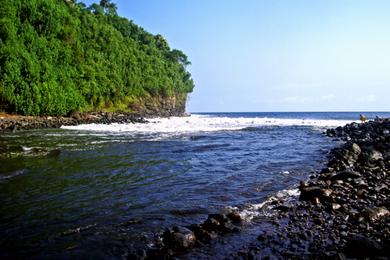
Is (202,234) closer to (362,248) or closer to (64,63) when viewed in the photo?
(362,248)

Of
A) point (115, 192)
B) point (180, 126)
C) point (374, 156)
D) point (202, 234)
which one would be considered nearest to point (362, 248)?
point (202, 234)

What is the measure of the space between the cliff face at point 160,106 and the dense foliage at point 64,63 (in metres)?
2.03

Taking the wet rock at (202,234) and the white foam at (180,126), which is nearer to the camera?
the wet rock at (202,234)

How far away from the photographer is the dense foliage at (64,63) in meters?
43.6

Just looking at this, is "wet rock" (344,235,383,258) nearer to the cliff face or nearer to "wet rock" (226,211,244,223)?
"wet rock" (226,211,244,223)

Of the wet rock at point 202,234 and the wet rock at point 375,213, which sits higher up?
the wet rock at point 375,213

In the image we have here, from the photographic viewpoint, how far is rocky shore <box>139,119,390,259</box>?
5621 mm

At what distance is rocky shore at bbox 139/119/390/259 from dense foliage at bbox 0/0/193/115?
4183cm

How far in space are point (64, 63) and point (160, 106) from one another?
45917 mm

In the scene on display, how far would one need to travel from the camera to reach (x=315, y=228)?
6773 millimetres

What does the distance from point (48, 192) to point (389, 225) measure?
28.8ft

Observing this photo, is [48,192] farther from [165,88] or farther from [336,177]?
[165,88]

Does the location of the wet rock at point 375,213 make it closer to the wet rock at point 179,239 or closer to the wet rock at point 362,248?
the wet rock at point 362,248

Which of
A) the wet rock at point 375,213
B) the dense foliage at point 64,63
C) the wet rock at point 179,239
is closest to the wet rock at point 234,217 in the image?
the wet rock at point 179,239
